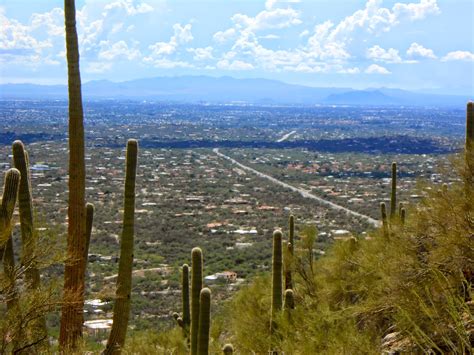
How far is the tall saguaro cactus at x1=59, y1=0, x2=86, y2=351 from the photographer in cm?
751

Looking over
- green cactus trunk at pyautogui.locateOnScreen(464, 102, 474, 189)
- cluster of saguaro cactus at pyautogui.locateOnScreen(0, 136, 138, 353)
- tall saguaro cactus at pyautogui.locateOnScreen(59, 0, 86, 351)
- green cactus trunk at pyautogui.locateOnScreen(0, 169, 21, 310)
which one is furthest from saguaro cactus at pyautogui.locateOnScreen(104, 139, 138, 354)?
green cactus trunk at pyautogui.locateOnScreen(464, 102, 474, 189)

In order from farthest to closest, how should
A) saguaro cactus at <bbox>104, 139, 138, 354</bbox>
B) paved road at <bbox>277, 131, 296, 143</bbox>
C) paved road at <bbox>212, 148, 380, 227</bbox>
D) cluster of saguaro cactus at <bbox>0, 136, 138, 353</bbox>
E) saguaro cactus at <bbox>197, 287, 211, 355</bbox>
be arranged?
paved road at <bbox>277, 131, 296, 143</bbox>, paved road at <bbox>212, 148, 380, 227</bbox>, saguaro cactus at <bbox>197, 287, 211, 355</bbox>, saguaro cactus at <bbox>104, 139, 138, 354</bbox>, cluster of saguaro cactus at <bbox>0, 136, 138, 353</bbox>

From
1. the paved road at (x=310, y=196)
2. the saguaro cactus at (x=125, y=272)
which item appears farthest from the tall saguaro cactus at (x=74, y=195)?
the paved road at (x=310, y=196)

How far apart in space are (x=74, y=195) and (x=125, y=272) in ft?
4.56

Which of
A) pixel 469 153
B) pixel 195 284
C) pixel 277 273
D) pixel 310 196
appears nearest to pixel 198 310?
pixel 195 284

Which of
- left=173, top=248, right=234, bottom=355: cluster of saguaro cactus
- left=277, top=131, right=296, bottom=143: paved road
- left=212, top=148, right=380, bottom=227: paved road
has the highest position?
left=173, top=248, right=234, bottom=355: cluster of saguaro cactus

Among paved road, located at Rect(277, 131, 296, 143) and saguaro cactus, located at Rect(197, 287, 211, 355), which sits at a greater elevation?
saguaro cactus, located at Rect(197, 287, 211, 355)

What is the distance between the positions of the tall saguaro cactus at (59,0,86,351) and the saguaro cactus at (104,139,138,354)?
24.6 inches

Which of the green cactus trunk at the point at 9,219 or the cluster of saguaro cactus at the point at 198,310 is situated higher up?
the green cactus trunk at the point at 9,219

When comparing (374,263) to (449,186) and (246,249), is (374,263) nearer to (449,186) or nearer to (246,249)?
(449,186)

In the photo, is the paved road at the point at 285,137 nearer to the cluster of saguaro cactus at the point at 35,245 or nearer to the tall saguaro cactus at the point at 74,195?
the cluster of saguaro cactus at the point at 35,245

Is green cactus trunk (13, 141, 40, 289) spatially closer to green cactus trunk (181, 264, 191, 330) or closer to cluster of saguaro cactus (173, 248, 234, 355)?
cluster of saguaro cactus (173, 248, 234, 355)

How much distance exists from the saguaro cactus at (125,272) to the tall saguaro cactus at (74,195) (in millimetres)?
625

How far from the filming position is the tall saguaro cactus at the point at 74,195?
7508mm
